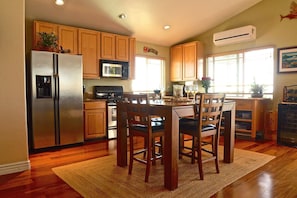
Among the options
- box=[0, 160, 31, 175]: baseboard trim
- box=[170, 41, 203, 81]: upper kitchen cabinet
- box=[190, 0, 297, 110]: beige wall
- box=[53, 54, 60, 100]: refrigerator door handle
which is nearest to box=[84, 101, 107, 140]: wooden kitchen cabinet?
box=[53, 54, 60, 100]: refrigerator door handle

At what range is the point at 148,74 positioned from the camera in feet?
19.8

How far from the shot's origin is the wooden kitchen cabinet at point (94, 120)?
169 inches

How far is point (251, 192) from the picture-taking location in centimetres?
219

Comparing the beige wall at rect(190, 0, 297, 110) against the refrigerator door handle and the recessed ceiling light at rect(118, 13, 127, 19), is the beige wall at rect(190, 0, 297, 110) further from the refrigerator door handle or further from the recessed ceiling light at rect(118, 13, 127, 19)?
the refrigerator door handle

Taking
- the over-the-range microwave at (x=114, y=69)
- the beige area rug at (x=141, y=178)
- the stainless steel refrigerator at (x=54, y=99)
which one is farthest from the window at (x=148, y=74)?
the beige area rug at (x=141, y=178)

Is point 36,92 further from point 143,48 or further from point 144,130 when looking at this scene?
point 143,48

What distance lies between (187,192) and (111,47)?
3.57m

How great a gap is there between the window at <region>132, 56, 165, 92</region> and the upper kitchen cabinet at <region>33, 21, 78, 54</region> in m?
1.81

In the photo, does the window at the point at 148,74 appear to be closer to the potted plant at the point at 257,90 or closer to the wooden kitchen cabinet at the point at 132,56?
the wooden kitchen cabinet at the point at 132,56

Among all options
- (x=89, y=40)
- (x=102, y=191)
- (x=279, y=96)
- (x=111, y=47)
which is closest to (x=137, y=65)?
(x=111, y=47)

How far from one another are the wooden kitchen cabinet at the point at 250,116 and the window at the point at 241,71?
0.49 m

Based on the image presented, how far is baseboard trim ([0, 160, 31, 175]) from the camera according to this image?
107 inches

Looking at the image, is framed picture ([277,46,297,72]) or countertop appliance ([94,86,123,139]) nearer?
framed picture ([277,46,297,72])

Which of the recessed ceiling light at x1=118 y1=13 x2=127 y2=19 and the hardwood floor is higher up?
the recessed ceiling light at x1=118 y1=13 x2=127 y2=19
